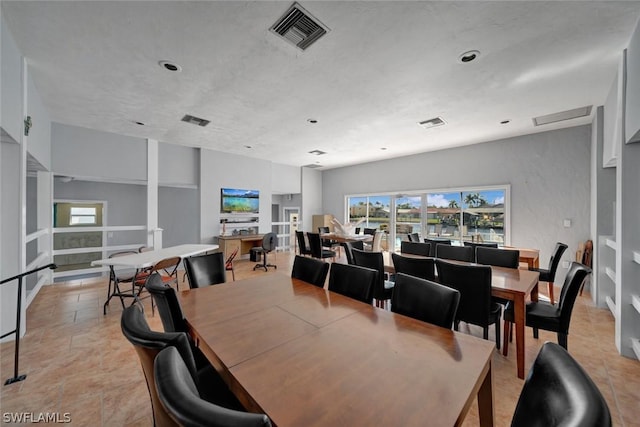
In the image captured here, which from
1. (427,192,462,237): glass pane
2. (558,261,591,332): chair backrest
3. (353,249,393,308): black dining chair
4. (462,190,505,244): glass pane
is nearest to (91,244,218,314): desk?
(353,249,393,308): black dining chair

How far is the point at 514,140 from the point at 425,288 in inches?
204

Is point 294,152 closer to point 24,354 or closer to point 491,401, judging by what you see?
point 24,354

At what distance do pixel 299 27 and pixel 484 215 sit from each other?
5.41m

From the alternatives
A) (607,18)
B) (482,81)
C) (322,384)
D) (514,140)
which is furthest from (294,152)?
(322,384)

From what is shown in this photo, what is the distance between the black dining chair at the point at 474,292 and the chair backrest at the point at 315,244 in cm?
333

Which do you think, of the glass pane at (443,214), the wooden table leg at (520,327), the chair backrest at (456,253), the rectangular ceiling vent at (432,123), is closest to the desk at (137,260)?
the chair backrest at (456,253)

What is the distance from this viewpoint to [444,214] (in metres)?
6.25

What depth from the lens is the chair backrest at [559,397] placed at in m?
0.58

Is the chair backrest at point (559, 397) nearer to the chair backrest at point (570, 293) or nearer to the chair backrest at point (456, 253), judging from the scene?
the chair backrest at point (570, 293)

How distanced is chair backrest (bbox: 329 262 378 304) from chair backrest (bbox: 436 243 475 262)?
78.4 inches

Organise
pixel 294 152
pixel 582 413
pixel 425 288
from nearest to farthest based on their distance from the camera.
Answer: pixel 582 413
pixel 425 288
pixel 294 152

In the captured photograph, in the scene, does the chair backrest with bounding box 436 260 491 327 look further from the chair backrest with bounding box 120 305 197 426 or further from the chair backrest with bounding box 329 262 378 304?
the chair backrest with bounding box 120 305 197 426

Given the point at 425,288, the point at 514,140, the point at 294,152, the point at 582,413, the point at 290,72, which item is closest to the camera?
the point at 582,413

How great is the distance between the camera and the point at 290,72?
287 centimetres
